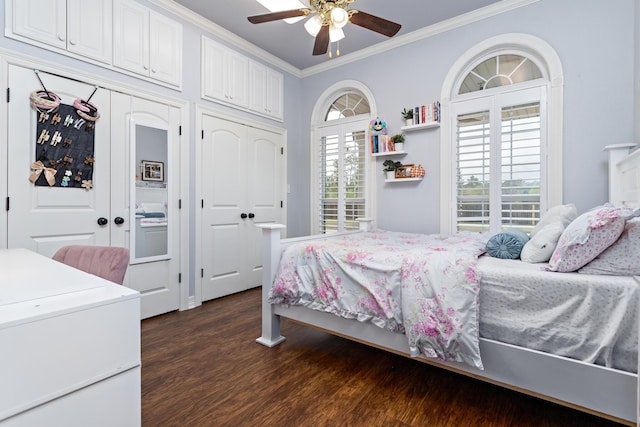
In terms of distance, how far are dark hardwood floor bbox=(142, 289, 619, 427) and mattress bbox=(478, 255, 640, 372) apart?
0.44 meters

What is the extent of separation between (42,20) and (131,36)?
0.60 metres

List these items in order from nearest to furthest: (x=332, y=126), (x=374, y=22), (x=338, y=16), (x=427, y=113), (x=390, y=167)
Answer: (x=338, y=16)
(x=374, y=22)
(x=427, y=113)
(x=390, y=167)
(x=332, y=126)

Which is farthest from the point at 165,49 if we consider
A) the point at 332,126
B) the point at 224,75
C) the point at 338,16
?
the point at 332,126

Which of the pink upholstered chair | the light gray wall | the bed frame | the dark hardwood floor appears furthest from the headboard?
the pink upholstered chair

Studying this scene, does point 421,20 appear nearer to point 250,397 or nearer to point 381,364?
point 381,364

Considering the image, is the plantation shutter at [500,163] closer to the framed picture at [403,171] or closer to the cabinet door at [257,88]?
the framed picture at [403,171]

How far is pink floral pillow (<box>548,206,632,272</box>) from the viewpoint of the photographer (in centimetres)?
125

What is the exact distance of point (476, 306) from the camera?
1455 millimetres

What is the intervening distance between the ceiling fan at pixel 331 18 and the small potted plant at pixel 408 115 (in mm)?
1314

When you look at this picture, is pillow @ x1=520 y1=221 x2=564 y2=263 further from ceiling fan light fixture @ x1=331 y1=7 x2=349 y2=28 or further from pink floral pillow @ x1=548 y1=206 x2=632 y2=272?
ceiling fan light fixture @ x1=331 y1=7 x2=349 y2=28

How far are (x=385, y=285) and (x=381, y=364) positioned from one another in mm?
637

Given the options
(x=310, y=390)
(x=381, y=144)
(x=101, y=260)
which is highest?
(x=381, y=144)

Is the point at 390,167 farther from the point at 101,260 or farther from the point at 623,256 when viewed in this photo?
the point at 101,260

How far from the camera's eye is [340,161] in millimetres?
4160
